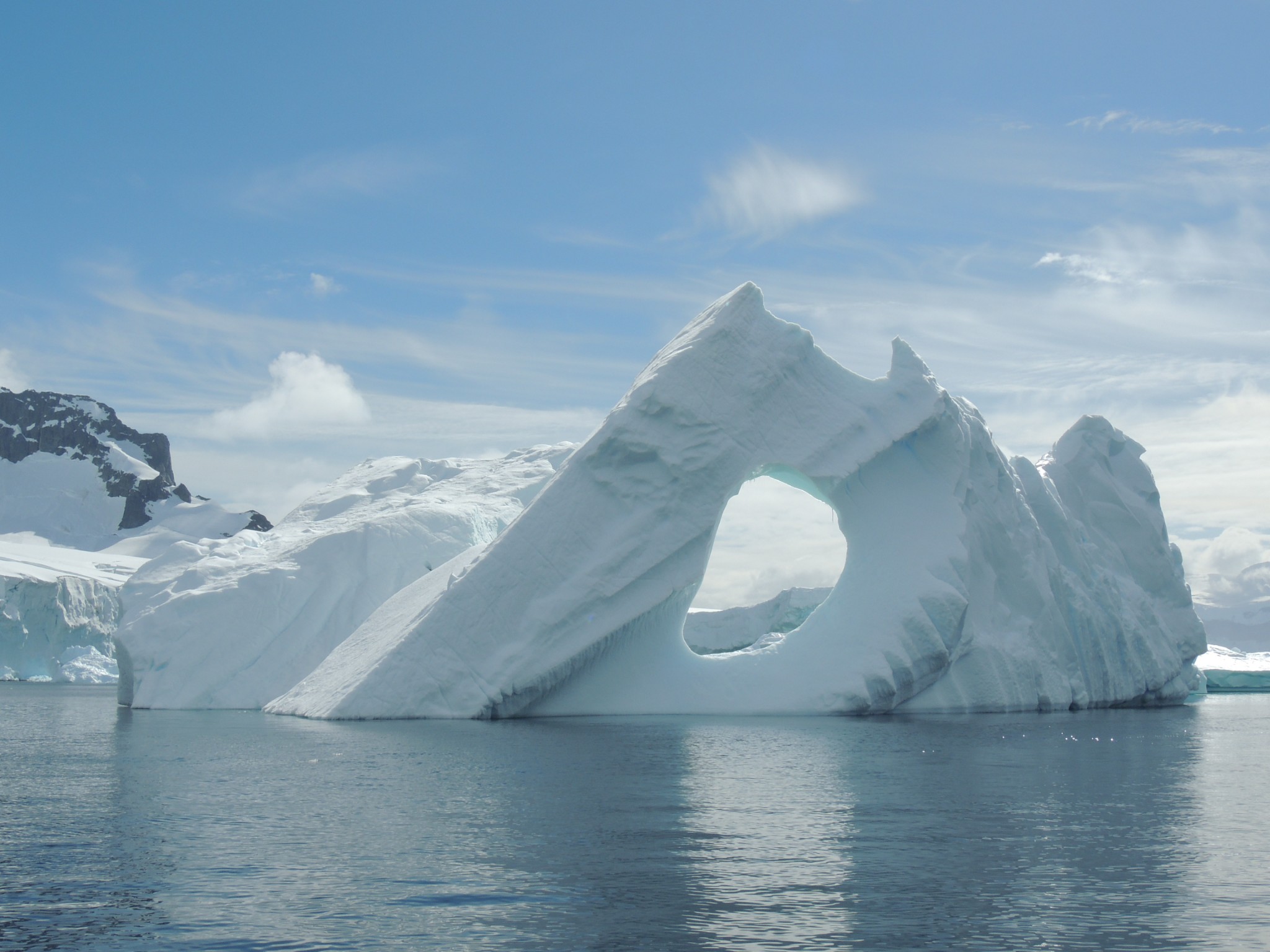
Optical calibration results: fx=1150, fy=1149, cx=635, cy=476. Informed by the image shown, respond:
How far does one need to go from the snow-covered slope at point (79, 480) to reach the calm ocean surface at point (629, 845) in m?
102

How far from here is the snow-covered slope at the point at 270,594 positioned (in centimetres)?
2611

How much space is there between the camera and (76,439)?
124m

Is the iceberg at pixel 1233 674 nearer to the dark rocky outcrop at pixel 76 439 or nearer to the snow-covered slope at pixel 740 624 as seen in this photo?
the snow-covered slope at pixel 740 624

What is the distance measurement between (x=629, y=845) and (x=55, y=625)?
55792mm

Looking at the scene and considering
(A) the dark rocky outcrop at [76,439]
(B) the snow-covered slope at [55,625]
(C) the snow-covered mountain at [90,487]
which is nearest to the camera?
(B) the snow-covered slope at [55,625]

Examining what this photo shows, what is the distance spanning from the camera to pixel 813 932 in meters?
6.31

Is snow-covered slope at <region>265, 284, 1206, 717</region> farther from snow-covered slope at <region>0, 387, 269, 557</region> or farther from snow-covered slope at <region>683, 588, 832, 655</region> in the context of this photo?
snow-covered slope at <region>0, 387, 269, 557</region>

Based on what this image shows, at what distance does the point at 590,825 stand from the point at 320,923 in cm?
352

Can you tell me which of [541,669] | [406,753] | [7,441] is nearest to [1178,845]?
[406,753]

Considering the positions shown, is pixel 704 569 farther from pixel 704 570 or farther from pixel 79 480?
pixel 79 480

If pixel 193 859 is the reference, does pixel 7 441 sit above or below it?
above

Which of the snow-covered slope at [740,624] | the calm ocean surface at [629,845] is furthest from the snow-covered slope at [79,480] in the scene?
the calm ocean surface at [629,845]

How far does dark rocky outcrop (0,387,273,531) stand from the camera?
11931cm

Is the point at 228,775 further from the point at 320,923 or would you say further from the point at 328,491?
the point at 328,491
